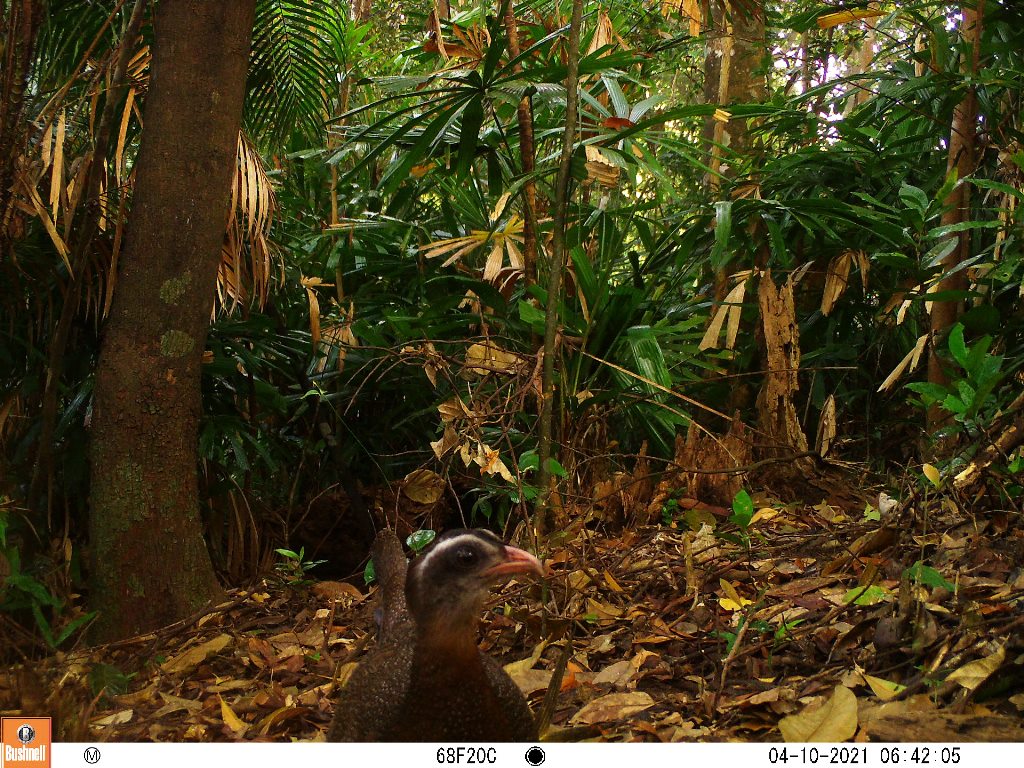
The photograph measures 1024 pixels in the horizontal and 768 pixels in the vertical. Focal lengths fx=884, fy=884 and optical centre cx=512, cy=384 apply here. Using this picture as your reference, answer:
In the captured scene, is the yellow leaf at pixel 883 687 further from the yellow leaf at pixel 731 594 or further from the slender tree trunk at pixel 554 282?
the slender tree trunk at pixel 554 282

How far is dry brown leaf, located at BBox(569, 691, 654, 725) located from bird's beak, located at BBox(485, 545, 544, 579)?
0.46 meters

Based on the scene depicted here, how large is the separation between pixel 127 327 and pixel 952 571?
2.38m

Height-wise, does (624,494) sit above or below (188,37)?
below

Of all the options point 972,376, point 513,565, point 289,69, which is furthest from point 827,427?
point 289,69

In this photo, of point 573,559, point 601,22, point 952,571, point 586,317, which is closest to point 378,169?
point 601,22

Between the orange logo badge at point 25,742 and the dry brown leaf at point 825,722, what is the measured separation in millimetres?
1368

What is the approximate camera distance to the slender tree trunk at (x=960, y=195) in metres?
3.19

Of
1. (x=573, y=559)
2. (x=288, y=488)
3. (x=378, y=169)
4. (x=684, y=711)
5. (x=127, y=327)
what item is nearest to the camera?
(x=684, y=711)

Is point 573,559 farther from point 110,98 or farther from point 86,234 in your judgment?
point 110,98

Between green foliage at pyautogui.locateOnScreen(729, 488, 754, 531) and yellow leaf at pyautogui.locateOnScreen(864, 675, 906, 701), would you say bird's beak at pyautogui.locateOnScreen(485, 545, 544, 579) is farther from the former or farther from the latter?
green foliage at pyautogui.locateOnScreen(729, 488, 754, 531)

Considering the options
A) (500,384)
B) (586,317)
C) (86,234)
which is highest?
(86,234)

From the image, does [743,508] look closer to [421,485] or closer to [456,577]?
[421,485]

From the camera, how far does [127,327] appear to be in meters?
2.64

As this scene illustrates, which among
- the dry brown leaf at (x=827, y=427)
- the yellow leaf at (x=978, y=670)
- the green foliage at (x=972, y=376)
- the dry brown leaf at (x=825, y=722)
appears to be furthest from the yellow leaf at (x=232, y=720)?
the dry brown leaf at (x=827, y=427)
